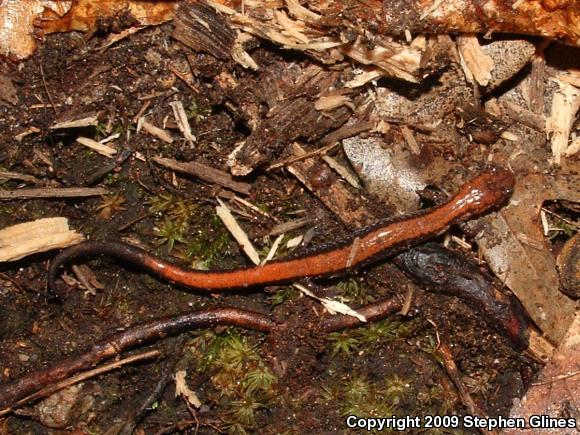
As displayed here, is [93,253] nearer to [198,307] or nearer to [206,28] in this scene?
[198,307]

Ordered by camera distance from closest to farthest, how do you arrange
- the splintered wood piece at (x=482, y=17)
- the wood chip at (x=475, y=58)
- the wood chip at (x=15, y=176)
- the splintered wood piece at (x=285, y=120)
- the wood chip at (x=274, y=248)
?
the splintered wood piece at (x=482, y=17) < the wood chip at (x=475, y=58) < the splintered wood piece at (x=285, y=120) < the wood chip at (x=15, y=176) < the wood chip at (x=274, y=248)

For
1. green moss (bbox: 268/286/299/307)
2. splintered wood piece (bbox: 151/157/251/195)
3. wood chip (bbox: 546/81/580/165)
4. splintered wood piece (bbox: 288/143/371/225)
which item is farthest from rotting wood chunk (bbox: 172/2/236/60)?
wood chip (bbox: 546/81/580/165)

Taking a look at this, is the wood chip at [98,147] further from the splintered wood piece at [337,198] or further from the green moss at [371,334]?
the green moss at [371,334]

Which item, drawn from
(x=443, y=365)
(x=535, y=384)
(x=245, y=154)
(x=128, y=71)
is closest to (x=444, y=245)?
(x=443, y=365)

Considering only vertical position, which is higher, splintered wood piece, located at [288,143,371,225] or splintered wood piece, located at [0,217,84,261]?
splintered wood piece, located at [288,143,371,225]

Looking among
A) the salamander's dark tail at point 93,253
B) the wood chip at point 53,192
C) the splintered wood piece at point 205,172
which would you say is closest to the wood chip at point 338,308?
the splintered wood piece at point 205,172

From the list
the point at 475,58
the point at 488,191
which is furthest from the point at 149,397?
the point at 475,58

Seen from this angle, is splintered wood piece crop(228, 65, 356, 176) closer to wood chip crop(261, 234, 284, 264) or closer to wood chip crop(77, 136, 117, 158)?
wood chip crop(261, 234, 284, 264)
